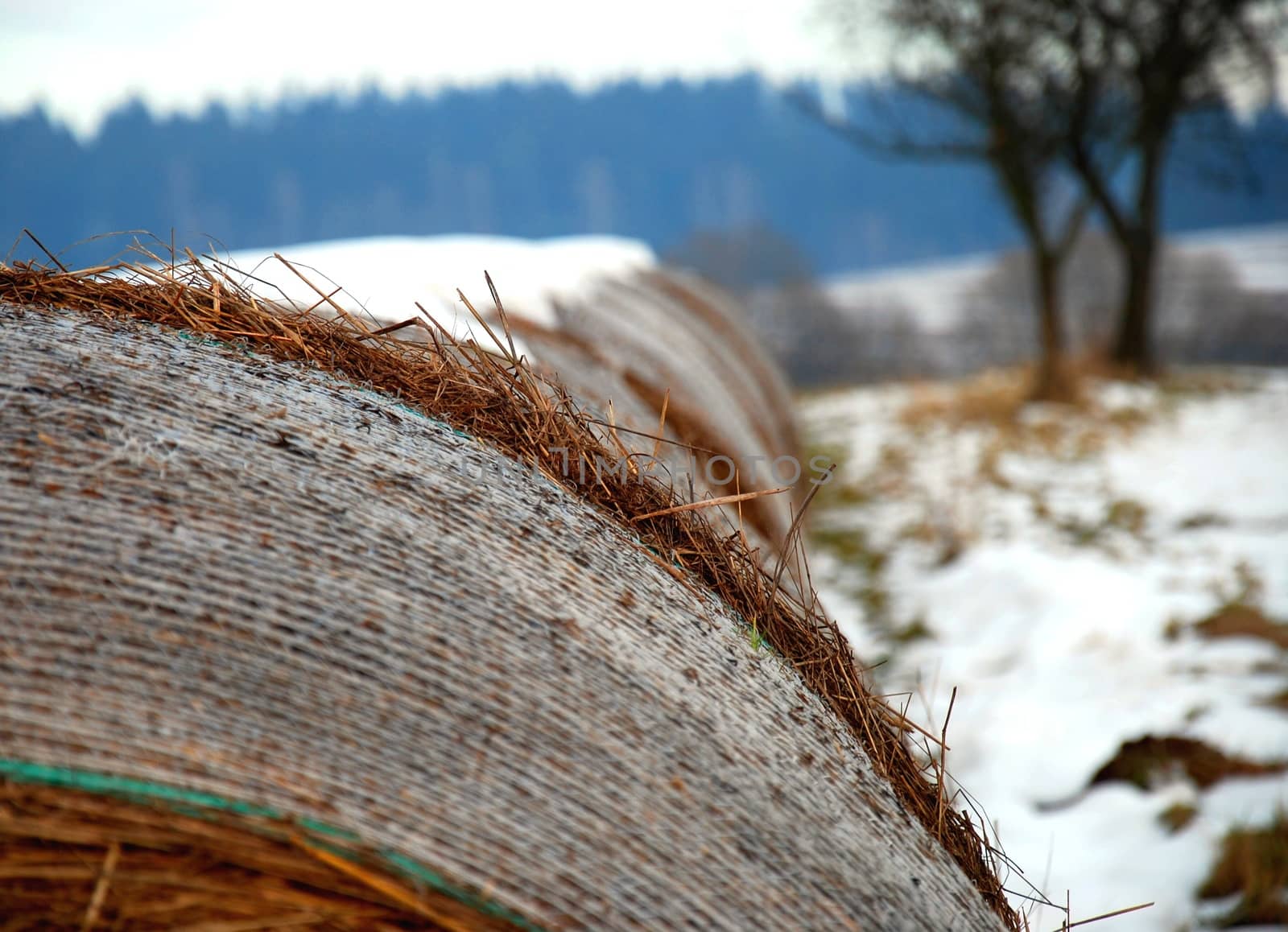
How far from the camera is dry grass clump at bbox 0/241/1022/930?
1363 mm

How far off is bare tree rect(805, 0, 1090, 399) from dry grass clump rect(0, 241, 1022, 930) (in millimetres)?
8717

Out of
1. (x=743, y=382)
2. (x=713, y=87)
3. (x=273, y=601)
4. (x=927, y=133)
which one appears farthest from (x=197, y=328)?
(x=713, y=87)

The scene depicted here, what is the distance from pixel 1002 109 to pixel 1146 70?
196cm

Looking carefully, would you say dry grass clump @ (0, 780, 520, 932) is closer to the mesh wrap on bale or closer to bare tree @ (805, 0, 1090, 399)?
the mesh wrap on bale

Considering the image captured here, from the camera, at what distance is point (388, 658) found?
1099 millimetres

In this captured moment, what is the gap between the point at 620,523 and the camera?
142 cm

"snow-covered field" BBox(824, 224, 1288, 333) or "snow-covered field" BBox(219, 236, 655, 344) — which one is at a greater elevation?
"snow-covered field" BBox(824, 224, 1288, 333)

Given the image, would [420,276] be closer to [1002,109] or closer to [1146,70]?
[1002,109]

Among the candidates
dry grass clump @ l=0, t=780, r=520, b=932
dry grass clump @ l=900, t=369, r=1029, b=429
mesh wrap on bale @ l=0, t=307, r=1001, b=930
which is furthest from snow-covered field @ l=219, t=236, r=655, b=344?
dry grass clump @ l=900, t=369, r=1029, b=429

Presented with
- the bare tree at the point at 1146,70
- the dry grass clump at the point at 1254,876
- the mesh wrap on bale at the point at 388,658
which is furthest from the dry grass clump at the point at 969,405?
A: the mesh wrap on bale at the point at 388,658

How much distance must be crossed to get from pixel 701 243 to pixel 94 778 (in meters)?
18.7

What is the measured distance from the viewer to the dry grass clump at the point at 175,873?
3.21ft

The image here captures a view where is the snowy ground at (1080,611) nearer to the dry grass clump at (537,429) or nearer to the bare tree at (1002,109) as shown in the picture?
the dry grass clump at (537,429)

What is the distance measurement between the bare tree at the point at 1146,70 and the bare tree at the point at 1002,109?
0.84 feet
